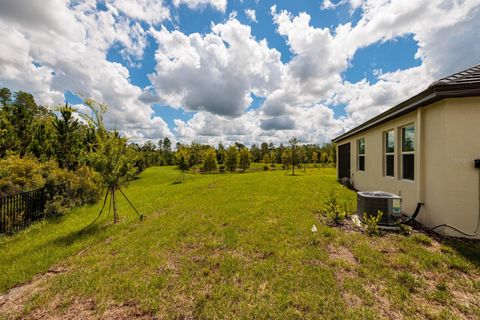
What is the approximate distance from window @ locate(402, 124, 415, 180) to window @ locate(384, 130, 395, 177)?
0.71 m

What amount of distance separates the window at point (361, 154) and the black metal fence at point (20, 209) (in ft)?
46.6

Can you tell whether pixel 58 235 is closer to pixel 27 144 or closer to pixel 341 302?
pixel 341 302

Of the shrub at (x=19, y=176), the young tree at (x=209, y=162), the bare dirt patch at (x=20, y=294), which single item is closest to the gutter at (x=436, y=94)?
the bare dirt patch at (x=20, y=294)

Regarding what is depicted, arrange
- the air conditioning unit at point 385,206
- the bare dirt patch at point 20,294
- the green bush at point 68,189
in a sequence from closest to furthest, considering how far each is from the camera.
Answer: the bare dirt patch at point 20,294
the air conditioning unit at point 385,206
the green bush at point 68,189

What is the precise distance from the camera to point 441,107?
4352 mm

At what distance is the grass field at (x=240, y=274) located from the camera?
2.48 m

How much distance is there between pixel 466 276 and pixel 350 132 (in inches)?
365

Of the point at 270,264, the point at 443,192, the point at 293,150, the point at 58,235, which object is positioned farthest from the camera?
the point at 293,150

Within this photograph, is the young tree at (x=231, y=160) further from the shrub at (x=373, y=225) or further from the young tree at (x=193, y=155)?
the shrub at (x=373, y=225)

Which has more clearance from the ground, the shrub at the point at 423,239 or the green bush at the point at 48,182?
the green bush at the point at 48,182

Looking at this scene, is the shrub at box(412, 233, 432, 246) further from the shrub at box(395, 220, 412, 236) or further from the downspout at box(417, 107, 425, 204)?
the downspout at box(417, 107, 425, 204)

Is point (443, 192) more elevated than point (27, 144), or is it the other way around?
point (27, 144)

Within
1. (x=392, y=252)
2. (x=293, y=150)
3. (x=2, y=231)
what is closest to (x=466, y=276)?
(x=392, y=252)

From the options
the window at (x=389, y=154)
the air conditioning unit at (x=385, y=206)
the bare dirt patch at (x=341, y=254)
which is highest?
the window at (x=389, y=154)
